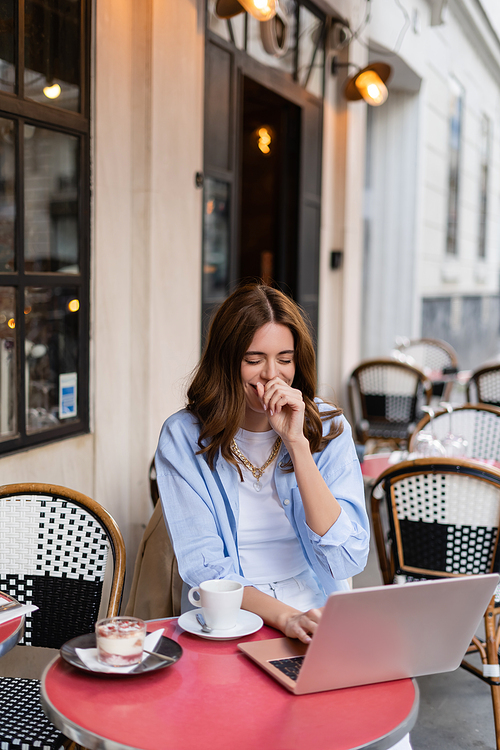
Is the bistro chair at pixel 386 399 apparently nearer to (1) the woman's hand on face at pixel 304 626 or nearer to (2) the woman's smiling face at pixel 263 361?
(2) the woman's smiling face at pixel 263 361

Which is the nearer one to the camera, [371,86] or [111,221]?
[111,221]

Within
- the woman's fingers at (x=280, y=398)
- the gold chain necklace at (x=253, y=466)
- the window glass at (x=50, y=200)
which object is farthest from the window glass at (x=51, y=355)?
the woman's fingers at (x=280, y=398)

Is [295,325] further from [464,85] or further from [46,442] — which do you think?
[464,85]

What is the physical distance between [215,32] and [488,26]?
8.22m

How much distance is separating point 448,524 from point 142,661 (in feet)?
4.77

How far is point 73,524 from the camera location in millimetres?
1997

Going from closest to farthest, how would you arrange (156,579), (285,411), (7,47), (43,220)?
(285,411) < (156,579) < (7,47) < (43,220)

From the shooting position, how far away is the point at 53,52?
9.20 ft

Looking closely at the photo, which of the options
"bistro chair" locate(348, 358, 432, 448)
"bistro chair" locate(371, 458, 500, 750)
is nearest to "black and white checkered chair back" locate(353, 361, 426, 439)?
"bistro chair" locate(348, 358, 432, 448)

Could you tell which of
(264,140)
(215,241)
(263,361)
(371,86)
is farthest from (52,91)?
(264,140)

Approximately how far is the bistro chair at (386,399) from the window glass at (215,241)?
2.08 m

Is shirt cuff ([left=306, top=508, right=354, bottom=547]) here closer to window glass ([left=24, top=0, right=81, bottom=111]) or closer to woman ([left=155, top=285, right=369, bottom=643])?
woman ([left=155, top=285, right=369, bottom=643])

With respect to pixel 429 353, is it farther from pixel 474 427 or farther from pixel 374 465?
pixel 374 465

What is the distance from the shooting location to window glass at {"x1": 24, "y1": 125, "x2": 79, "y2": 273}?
9.06ft
